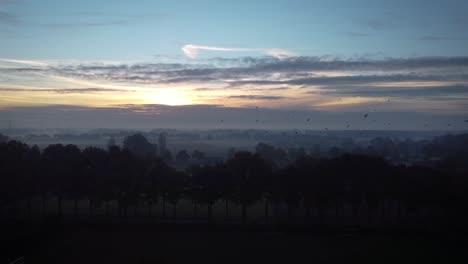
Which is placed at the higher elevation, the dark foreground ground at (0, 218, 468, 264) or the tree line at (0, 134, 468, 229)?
the tree line at (0, 134, 468, 229)

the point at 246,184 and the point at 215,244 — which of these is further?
the point at 246,184

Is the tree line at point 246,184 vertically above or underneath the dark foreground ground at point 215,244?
above

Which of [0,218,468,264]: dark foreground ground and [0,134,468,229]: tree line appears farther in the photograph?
[0,134,468,229]: tree line

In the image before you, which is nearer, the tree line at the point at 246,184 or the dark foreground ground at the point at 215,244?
the dark foreground ground at the point at 215,244

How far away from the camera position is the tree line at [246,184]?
25312mm

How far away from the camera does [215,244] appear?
19500 mm

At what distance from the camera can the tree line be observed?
83.0ft

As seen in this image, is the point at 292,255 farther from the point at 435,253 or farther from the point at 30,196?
the point at 30,196

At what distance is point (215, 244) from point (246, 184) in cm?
729

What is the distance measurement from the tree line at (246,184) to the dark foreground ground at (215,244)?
346 cm

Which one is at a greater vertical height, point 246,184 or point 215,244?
point 246,184

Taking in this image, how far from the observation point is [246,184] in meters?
26.3

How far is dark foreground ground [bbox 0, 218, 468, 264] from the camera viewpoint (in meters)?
17.1

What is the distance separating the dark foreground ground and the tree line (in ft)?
11.3
